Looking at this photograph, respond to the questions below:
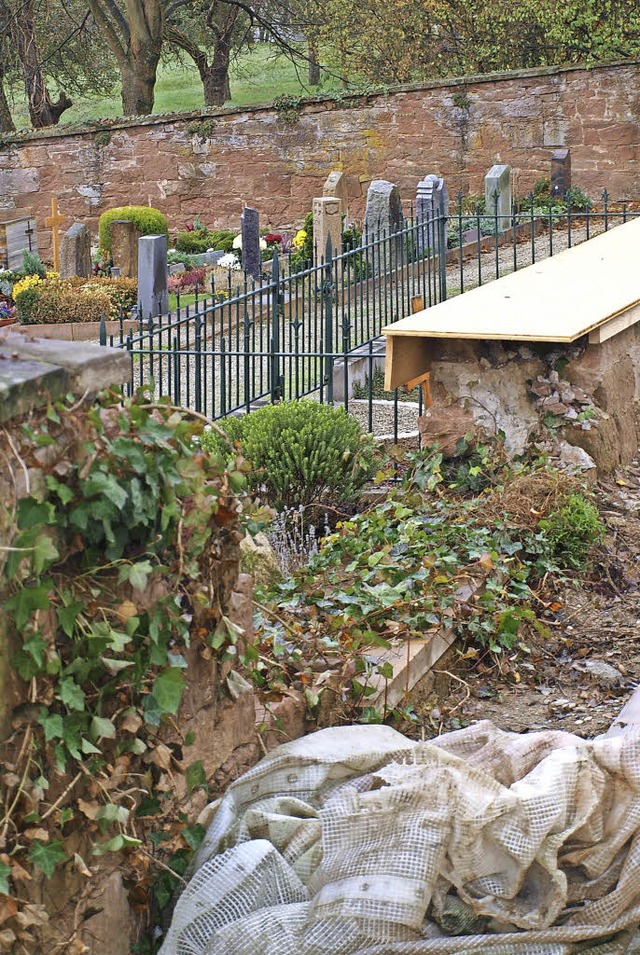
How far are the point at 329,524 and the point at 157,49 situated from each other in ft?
56.4

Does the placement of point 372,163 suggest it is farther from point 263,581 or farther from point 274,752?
point 274,752

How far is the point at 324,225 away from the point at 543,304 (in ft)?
28.4

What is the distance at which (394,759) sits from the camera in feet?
9.72

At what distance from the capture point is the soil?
13.1 feet

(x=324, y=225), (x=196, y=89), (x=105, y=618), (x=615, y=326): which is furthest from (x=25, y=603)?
(x=196, y=89)

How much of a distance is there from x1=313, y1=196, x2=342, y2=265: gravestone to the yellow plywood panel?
22.8ft

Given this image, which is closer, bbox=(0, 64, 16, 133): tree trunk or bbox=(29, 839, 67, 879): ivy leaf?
bbox=(29, 839, 67, 879): ivy leaf

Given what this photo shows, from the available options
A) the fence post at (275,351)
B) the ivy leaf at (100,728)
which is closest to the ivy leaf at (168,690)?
the ivy leaf at (100,728)

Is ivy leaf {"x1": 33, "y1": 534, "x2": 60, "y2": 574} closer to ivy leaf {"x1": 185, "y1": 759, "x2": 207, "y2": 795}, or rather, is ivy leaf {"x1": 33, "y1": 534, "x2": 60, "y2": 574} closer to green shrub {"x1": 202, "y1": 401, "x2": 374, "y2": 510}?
ivy leaf {"x1": 185, "y1": 759, "x2": 207, "y2": 795}

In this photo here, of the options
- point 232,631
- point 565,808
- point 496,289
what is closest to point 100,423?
point 232,631

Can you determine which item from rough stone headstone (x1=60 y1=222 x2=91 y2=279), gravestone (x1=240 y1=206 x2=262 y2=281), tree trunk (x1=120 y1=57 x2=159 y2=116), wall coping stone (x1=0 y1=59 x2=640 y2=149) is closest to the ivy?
gravestone (x1=240 y1=206 x2=262 y2=281)

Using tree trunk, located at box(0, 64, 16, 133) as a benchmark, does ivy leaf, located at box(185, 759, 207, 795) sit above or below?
below

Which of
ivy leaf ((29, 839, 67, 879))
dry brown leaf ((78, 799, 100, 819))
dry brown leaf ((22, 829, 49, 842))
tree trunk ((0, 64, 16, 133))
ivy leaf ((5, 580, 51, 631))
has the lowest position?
ivy leaf ((29, 839, 67, 879))

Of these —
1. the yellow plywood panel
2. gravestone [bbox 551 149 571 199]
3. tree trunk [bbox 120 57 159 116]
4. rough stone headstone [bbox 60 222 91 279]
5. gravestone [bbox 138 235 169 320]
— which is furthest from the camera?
tree trunk [bbox 120 57 159 116]
